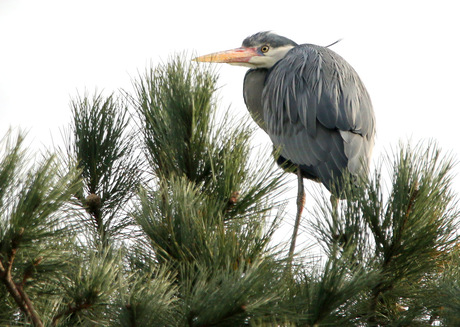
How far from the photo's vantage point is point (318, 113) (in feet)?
10.2

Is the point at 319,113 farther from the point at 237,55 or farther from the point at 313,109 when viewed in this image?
the point at 237,55

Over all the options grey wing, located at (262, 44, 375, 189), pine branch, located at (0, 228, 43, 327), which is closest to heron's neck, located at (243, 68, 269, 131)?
grey wing, located at (262, 44, 375, 189)

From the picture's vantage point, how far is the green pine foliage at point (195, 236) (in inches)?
51.8

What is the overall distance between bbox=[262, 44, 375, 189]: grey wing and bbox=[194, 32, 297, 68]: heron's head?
288 mm

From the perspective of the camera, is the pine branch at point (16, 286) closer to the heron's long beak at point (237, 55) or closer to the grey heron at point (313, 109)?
the grey heron at point (313, 109)

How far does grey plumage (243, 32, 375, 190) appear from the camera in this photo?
2.98 m

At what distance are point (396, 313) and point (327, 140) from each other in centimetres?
143

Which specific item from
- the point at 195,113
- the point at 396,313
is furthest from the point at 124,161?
the point at 396,313

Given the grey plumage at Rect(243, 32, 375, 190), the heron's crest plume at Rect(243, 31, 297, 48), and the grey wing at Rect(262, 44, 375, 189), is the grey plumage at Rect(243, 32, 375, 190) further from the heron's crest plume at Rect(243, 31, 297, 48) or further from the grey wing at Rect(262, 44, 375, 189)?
the heron's crest plume at Rect(243, 31, 297, 48)

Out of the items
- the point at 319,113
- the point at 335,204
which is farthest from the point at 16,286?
the point at 319,113

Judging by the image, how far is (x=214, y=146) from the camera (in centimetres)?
186

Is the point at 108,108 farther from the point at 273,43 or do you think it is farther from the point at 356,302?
the point at 273,43

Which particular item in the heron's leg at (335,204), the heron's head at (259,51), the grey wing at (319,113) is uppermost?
the heron's head at (259,51)

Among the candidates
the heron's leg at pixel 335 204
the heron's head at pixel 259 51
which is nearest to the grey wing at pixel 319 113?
the heron's head at pixel 259 51
